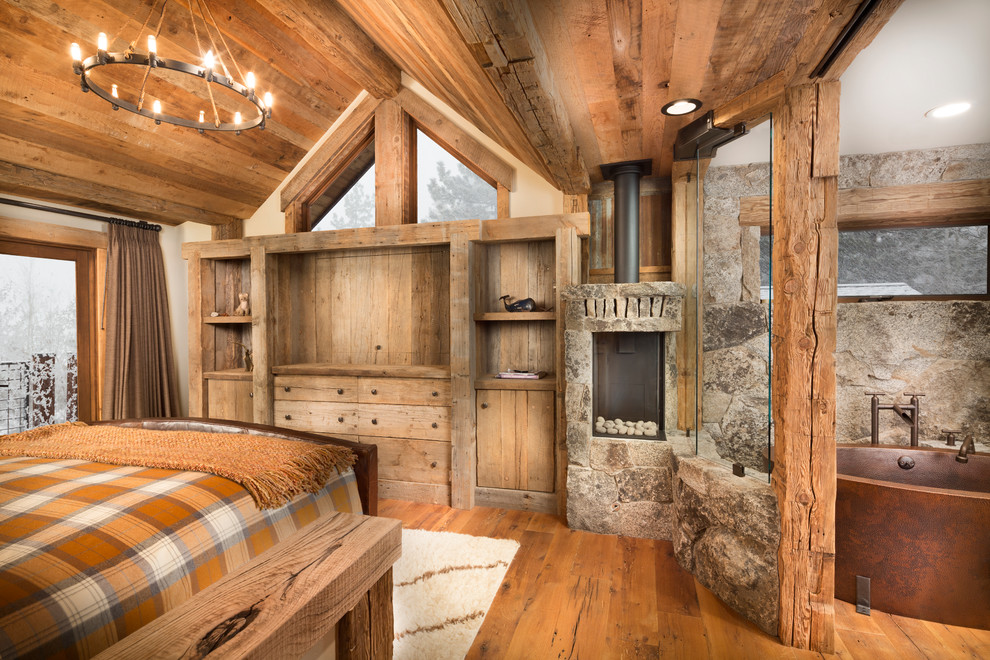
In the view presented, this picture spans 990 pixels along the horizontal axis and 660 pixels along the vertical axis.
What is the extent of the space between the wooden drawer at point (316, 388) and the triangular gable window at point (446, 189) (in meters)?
1.33

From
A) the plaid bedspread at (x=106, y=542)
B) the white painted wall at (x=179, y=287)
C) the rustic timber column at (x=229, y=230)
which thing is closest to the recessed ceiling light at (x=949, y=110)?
the plaid bedspread at (x=106, y=542)

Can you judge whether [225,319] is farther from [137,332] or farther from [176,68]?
[176,68]

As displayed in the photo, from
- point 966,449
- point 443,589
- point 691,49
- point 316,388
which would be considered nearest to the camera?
point 691,49

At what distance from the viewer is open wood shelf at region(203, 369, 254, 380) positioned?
12.0 feet

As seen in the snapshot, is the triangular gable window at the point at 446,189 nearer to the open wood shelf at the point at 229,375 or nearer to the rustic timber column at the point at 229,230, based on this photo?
the rustic timber column at the point at 229,230

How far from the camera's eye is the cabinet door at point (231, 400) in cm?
371

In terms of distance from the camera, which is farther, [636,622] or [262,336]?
[262,336]

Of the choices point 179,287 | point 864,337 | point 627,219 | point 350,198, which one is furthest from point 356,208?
point 864,337

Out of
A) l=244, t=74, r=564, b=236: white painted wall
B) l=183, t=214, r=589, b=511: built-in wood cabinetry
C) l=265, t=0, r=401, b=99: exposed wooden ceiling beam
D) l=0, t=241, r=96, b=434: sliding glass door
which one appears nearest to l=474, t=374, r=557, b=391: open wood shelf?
l=183, t=214, r=589, b=511: built-in wood cabinetry

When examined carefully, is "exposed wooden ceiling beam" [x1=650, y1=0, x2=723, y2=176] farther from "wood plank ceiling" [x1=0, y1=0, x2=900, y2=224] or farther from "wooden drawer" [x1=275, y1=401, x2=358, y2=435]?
"wooden drawer" [x1=275, y1=401, x2=358, y2=435]

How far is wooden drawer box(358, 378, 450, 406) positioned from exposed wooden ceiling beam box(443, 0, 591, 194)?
1.62 meters

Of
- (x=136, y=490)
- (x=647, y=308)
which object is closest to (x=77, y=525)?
(x=136, y=490)

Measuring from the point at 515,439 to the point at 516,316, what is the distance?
2.60ft

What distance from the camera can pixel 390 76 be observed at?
335 cm
